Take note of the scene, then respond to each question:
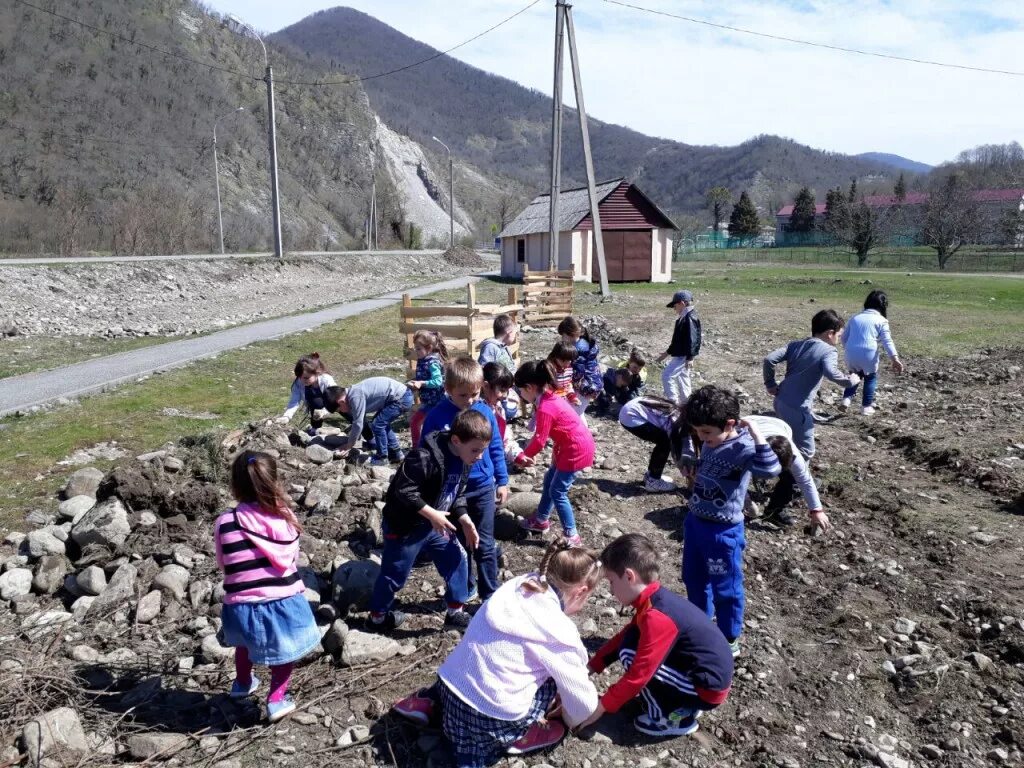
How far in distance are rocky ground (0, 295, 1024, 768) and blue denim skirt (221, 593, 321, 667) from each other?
0.37 metres

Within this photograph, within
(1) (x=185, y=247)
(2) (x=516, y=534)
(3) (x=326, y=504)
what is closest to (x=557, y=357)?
(2) (x=516, y=534)

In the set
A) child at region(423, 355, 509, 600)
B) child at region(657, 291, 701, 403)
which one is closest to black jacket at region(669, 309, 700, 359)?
child at region(657, 291, 701, 403)

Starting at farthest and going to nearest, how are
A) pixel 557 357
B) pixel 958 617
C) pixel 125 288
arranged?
1. pixel 125 288
2. pixel 557 357
3. pixel 958 617

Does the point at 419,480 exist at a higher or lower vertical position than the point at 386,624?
higher

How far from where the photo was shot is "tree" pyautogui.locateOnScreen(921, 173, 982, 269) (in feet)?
183

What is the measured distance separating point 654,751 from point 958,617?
7.70 ft

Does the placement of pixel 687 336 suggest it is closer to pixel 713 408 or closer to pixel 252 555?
pixel 713 408

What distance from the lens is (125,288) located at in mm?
23500

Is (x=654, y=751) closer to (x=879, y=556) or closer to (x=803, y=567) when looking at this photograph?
(x=803, y=567)

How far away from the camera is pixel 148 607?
4.44 meters

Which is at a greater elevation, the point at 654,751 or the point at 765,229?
the point at 765,229

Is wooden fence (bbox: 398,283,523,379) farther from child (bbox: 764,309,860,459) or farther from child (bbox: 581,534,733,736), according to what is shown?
child (bbox: 581,534,733,736)

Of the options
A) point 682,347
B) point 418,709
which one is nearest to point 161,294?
point 682,347

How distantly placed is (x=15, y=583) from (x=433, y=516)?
2847 mm
